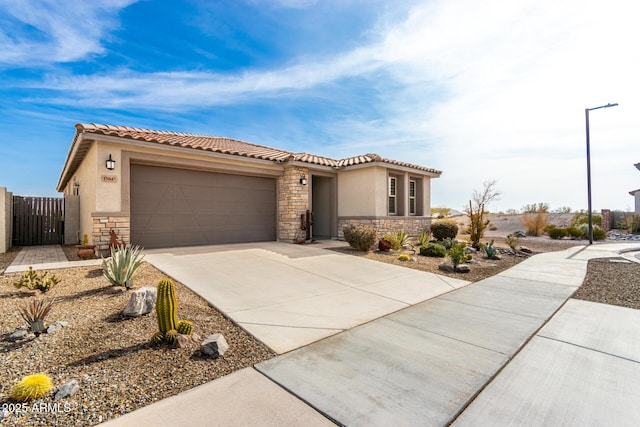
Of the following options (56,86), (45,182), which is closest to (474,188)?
(56,86)

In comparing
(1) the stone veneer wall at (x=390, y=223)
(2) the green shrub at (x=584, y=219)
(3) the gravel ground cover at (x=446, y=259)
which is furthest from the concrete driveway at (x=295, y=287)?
(2) the green shrub at (x=584, y=219)

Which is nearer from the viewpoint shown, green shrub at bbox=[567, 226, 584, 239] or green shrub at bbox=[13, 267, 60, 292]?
green shrub at bbox=[13, 267, 60, 292]

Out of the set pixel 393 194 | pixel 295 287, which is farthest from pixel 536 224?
pixel 295 287

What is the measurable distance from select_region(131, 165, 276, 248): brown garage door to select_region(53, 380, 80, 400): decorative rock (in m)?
7.82

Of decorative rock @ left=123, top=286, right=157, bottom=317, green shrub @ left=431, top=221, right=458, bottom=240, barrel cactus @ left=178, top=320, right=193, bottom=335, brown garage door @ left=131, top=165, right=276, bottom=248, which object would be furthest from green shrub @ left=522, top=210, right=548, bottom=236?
decorative rock @ left=123, top=286, right=157, bottom=317

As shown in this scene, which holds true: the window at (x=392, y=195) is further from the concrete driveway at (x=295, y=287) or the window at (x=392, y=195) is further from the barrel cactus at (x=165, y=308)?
the barrel cactus at (x=165, y=308)

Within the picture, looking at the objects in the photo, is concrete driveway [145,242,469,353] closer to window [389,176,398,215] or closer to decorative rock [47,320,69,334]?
decorative rock [47,320,69,334]

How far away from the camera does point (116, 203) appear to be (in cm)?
827

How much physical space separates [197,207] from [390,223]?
8.32 m

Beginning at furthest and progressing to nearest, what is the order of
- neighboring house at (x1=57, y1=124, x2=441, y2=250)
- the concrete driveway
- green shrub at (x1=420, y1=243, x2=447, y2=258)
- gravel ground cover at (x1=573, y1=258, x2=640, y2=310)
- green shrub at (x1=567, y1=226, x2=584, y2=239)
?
green shrub at (x1=567, y1=226, x2=584, y2=239) < green shrub at (x1=420, y1=243, x2=447, y2=258) < neighboring house at (x1=57, y1=124, x2=441, y2=250) < gravel ground cover at (x1=573, y1=258, x2=640, y2=310) < the concrete driveway

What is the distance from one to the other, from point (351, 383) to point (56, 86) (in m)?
12.6

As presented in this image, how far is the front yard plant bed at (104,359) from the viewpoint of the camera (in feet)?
7.22

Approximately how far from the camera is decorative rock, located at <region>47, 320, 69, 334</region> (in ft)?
11.2

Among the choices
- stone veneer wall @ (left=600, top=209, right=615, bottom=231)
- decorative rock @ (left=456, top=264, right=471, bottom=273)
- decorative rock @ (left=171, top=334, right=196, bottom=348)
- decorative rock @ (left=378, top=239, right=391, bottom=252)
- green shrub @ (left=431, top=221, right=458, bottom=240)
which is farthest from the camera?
stone veneer wall @ (left=600, top=209, right=615, bottom=231)
